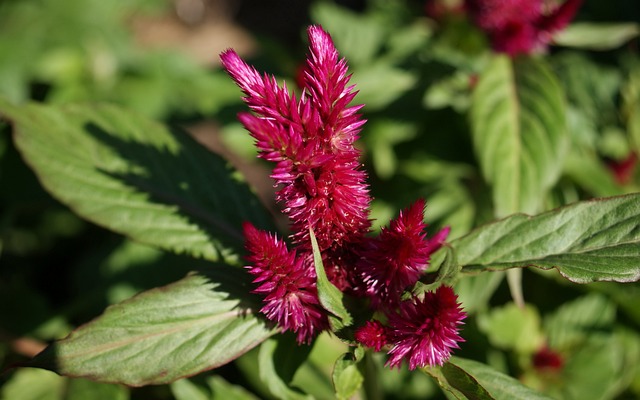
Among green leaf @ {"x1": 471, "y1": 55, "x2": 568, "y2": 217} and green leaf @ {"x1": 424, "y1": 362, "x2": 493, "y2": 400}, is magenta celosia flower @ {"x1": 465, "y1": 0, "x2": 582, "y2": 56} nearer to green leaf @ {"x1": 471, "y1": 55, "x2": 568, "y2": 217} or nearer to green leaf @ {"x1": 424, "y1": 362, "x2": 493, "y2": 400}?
green leaf @ {"x1": 471, "y1": 55, "x2": 568, "y2": 217}

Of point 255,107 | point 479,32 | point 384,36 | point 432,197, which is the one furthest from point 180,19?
point 255,107

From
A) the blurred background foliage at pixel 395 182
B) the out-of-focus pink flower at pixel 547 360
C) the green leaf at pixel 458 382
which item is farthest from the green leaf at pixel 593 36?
the green leaf at pixel 458 382

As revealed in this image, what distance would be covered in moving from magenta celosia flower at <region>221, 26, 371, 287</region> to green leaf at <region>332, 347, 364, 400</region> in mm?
203

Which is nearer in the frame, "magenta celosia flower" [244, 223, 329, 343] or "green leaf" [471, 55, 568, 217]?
"magenta celosia flower" [244, 223, 329, 343]

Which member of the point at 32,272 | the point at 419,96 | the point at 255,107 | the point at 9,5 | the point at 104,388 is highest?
the point at 255,107

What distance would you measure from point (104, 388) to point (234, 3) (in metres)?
4.10

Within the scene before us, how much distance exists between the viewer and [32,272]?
2486 millimetres

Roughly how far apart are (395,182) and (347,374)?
116 cm

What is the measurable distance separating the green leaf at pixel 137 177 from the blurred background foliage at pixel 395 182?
1.11ft

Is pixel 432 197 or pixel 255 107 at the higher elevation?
pixel 255 107

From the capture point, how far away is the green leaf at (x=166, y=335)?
0.92 meters

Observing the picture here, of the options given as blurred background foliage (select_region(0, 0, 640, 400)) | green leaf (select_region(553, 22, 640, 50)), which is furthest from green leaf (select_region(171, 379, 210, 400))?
green leaf (select_region(553, 22, 640, 50))

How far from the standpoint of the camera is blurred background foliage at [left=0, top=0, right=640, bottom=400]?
1693 mm

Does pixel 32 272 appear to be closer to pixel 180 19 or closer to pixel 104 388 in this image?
pixel 104 388
